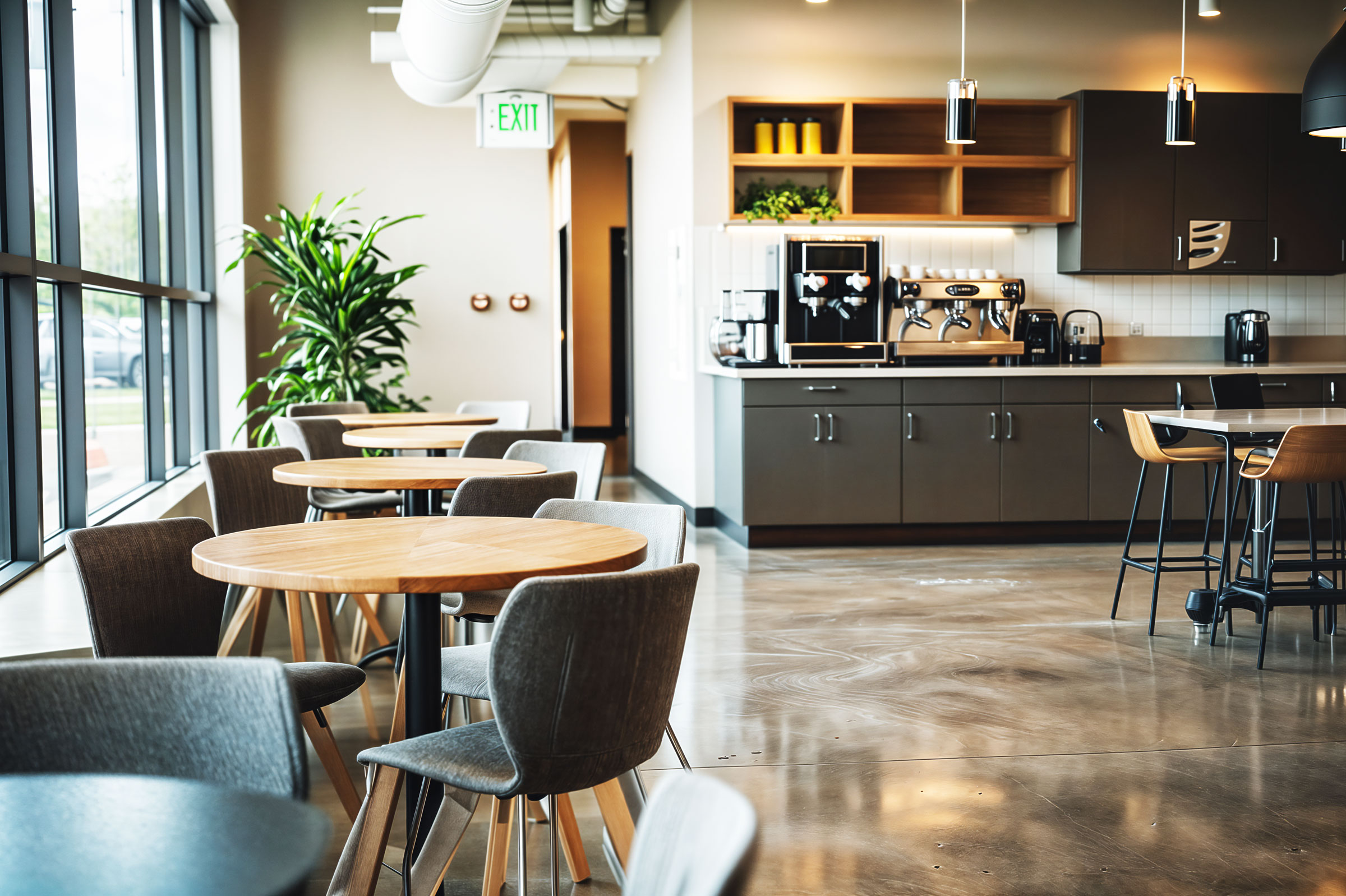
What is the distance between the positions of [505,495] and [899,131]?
15.7 ft

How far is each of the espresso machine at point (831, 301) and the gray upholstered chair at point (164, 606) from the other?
4.37 meters

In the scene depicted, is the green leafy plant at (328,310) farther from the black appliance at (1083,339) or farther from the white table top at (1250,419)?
the white table top at (1250,419)

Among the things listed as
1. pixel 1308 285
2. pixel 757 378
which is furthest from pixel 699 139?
pixel 1308 285

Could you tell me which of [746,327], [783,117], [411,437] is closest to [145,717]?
[411,437]

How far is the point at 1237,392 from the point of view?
18.2 feet

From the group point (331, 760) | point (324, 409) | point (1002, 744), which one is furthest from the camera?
point (324, 409)

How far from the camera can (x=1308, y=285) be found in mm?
7199

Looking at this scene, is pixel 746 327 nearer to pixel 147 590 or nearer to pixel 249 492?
pixel 249 492

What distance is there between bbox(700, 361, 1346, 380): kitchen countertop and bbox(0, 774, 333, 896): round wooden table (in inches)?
203

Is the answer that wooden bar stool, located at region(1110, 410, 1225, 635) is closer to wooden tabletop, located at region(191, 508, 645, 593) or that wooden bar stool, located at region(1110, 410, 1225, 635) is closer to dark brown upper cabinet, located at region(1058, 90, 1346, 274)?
dark brown upper cabinet, located at region(1058, 90, 1346, 274)

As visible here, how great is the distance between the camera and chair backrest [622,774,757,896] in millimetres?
836

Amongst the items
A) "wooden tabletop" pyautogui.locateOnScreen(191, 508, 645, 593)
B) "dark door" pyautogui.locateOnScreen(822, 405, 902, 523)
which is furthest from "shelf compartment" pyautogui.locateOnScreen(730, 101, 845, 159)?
"wooden tabletop" pyautogui.locateOnScreen(191, 508, 645, 593)

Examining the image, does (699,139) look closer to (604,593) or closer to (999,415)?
(999,415)

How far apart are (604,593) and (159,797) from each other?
72 centimetres
